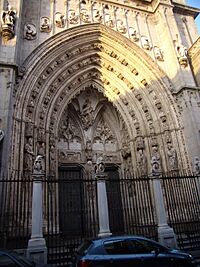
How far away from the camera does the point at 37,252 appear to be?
5656mm

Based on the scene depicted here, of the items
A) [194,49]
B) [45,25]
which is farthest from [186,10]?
[45,25]

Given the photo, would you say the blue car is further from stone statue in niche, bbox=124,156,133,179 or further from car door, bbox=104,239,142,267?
stone statue in niche, bbox=124,156,133,179

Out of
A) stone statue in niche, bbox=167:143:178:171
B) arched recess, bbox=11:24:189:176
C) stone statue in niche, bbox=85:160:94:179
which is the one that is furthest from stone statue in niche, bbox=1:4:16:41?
stone statue in niche, bbox=167:143:178:171

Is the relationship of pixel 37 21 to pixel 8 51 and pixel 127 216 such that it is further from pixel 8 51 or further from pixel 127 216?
pixel 127 216

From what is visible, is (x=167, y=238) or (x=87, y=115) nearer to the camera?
(x=167, y=238)

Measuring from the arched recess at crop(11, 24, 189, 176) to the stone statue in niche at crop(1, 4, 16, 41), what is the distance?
1.08m

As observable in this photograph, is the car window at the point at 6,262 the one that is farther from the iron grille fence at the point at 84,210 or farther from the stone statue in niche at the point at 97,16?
the stone statue in niche at the point at 97,16

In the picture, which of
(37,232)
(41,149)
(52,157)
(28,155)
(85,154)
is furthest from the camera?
(85,154)

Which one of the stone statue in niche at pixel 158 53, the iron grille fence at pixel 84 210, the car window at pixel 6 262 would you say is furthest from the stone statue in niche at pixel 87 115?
the car window at pixel 6 262

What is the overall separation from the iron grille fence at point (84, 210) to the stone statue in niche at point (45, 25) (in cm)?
635

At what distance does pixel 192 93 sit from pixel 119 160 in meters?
4.61

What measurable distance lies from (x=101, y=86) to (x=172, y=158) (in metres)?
4.88

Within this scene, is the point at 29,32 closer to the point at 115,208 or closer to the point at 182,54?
the point at 182,54

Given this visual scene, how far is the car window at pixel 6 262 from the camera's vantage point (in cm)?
348
